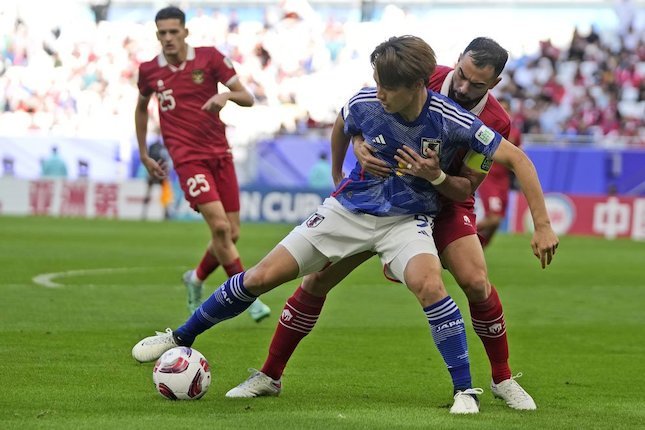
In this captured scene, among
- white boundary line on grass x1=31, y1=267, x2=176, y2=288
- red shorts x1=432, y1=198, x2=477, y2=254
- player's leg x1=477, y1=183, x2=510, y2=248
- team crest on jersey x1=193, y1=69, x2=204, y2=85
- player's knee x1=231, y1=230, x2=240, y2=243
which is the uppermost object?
team crest on jersey x1=193, y1=69, x2=204, y2=85

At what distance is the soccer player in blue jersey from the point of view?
19.3 feet

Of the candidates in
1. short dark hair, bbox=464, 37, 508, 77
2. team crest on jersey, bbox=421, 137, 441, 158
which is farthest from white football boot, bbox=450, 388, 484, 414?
short dark hair, bbox=464, 37, 508, 77

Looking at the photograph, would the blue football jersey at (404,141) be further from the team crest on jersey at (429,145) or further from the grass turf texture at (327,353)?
the grass turf texture at (327,353)

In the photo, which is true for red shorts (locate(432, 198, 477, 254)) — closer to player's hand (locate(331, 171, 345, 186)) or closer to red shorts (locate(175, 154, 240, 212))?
player's hand (locate(331, 171, 345, 186))

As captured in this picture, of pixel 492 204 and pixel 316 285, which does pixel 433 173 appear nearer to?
pixel 316 285

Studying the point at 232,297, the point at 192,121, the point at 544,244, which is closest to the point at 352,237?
the point at 232,297

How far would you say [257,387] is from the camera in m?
6.48

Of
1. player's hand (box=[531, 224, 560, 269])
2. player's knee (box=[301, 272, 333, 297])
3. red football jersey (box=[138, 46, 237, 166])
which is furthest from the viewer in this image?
red football jersey (box=[138, 46, 237, 166])

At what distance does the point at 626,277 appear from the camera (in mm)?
16266

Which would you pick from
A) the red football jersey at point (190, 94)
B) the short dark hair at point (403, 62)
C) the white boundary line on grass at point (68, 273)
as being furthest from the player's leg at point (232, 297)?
the white boundary line on grass at point (68, 273)

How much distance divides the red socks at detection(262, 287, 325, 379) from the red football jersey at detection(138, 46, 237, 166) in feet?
13.6

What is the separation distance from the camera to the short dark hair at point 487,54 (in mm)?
6176

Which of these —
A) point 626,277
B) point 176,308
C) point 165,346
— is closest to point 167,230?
point 626,277

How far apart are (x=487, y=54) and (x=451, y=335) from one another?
1.47m
